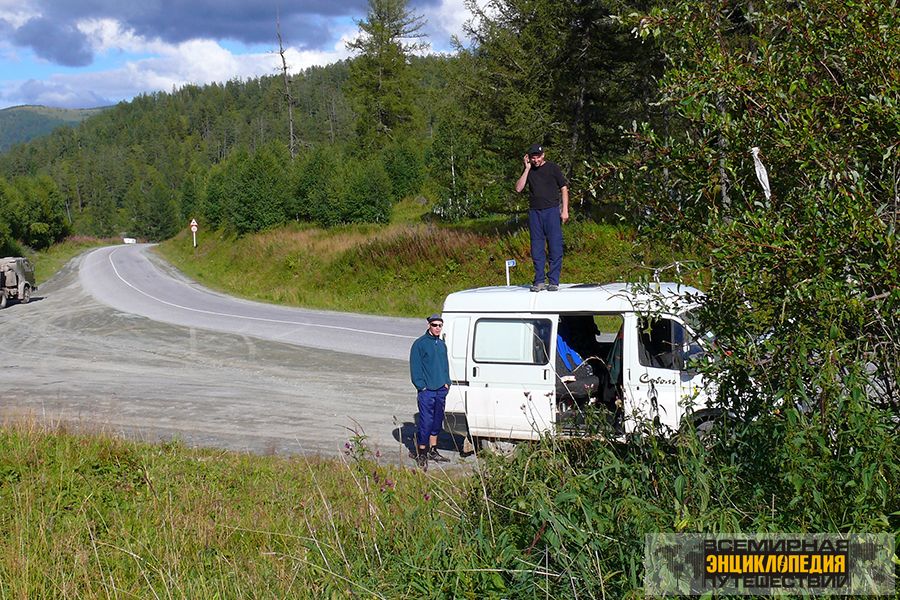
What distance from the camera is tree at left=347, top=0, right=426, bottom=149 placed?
65.5 metres

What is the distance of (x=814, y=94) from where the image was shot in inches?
168

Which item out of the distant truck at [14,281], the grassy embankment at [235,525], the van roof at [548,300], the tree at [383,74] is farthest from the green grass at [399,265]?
the tree at [383,74]

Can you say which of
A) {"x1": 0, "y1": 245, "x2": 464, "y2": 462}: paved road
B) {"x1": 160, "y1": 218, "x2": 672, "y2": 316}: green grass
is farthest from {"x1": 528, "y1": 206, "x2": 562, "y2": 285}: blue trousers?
{"x1": 160, "y1": 218, "x2": 672, "y2": 316}: green grass

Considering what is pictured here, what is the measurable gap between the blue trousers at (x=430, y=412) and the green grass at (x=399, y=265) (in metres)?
10.5

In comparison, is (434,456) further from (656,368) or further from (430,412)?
(656,368)

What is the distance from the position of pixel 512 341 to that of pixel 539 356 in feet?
1.25

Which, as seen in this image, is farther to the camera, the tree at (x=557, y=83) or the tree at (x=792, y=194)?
the tree at (x=557, y=83)

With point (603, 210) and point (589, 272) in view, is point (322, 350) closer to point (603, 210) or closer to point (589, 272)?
point (589, 272)

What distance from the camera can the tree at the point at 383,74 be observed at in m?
65.5

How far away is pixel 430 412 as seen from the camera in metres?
9.27

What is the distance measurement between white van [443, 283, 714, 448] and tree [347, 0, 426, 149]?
58254 millimetres

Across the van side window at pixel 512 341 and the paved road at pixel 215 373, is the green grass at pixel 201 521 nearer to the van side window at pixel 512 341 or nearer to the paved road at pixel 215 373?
the paved road at pixel 215 373

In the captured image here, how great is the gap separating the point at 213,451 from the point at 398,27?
61565 millimetres

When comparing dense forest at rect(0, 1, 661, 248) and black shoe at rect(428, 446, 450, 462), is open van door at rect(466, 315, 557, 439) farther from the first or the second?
dense forest at rect(0, 1, 661, 248)
